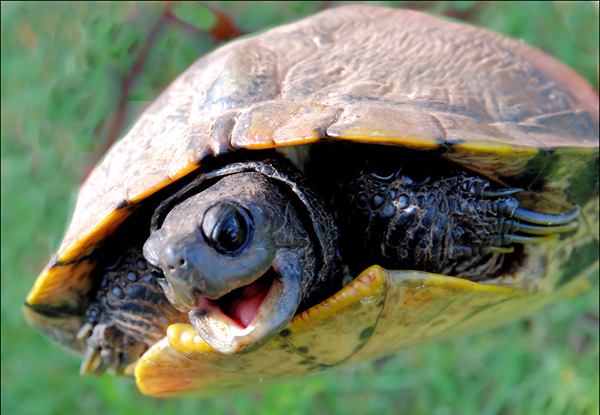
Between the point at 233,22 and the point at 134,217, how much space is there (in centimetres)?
250

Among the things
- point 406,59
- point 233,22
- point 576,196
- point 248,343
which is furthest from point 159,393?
point 233,22

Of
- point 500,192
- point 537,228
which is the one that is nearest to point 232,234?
point 500,192

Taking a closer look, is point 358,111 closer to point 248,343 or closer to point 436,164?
point 436,164

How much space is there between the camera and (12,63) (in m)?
3.87

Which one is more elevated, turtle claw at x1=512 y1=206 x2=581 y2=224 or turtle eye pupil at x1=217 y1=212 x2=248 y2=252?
turtle eye pupil at x1=217 y1=212 x2=248 y2=252

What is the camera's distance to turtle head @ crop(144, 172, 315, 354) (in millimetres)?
1228

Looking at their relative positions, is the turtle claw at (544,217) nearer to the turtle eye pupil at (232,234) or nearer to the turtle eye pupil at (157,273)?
the turtle eye pupil at (232,234)

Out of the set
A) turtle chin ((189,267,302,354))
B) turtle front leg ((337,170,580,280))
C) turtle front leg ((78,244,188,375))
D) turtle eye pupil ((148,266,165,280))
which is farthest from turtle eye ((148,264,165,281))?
turtle front leg ((337,170,580,280))

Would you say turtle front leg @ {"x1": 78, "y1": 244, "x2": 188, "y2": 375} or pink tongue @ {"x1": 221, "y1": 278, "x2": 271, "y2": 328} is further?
turtle front leg @ {"x1": 78, "y1": 244, "x2": 188, "y2": 375}

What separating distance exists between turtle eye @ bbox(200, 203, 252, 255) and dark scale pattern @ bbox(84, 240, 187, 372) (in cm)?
63

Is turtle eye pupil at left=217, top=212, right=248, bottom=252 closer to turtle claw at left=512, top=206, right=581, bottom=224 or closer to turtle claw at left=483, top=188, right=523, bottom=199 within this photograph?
turtle claw at left=483, top=188, right=523, bottom=199

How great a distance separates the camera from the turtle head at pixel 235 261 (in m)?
1.23

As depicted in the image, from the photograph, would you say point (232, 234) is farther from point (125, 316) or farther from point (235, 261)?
point (125, 316)

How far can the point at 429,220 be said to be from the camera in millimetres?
1513
